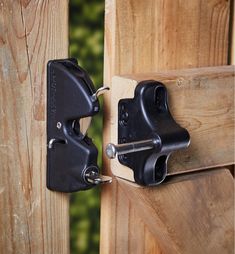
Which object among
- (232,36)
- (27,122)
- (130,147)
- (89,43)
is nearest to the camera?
(130,147)

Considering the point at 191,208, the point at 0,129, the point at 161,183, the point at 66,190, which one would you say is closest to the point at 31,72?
the point at 0,129

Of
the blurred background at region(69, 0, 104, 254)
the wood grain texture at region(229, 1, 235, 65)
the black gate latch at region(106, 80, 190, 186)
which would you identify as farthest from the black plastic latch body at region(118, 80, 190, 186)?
the blurred background at region(69, 0, 104, 254)

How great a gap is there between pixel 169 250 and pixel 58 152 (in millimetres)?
365

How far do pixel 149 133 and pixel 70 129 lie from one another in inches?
6.3

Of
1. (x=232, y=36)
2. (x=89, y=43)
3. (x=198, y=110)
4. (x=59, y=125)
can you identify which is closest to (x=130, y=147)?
(x=59, y=125)

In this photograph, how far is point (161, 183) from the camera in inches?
63.6

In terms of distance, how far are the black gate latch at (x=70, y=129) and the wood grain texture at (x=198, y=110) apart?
6 centimetres

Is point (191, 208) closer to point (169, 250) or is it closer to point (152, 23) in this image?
point (169, 250)

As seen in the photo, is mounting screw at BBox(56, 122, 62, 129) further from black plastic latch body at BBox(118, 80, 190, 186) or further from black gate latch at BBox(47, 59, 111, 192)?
black plastic latch body at BBox(118, 80, 190, 186)

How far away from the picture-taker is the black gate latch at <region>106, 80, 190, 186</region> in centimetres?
146

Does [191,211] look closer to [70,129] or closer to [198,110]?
[198,110]

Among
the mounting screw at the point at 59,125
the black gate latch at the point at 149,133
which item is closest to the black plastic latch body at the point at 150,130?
the black gate latch at the point at 149,133

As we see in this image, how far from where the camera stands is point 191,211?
1.69 metres

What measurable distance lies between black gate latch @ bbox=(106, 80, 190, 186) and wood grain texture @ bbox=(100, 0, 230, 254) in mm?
63
